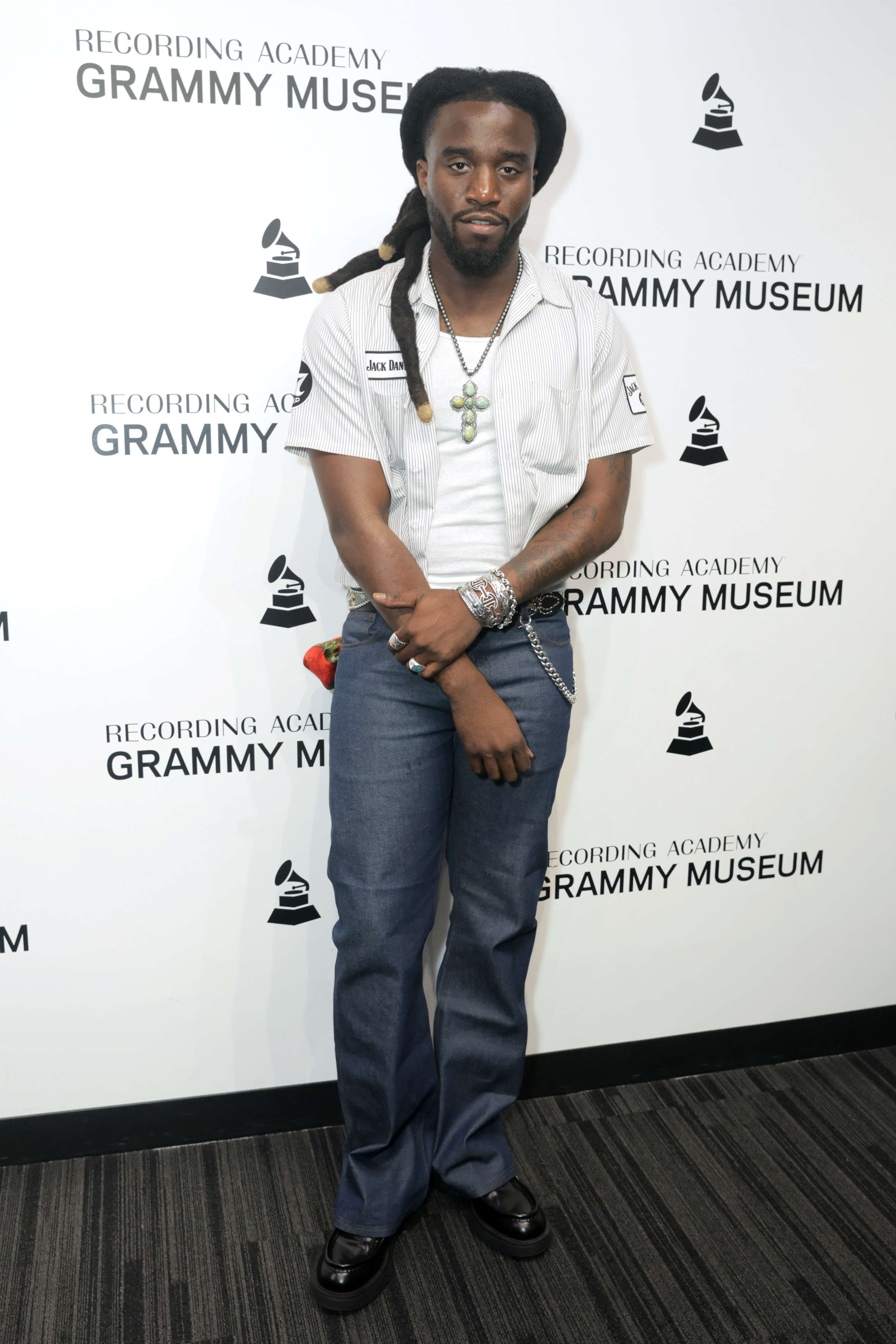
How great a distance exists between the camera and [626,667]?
2.20 meters

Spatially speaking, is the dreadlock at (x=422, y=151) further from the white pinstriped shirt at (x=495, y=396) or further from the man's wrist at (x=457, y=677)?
the man's wrist at (x=457, y=677)

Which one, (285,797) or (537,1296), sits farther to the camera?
(285,797)

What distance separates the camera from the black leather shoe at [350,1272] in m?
1.72

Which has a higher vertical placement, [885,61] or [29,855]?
[885,61]

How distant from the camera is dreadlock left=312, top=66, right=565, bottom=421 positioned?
5.19ft

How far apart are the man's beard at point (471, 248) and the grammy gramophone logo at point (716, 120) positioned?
613 millimetres

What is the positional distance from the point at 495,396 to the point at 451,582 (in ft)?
1.02

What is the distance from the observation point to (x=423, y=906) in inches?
71.3

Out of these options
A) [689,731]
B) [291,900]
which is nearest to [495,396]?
[689,731]

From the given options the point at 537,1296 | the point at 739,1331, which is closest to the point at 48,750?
the point at 537,1296

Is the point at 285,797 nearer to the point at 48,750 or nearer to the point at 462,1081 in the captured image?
the point at 48,750

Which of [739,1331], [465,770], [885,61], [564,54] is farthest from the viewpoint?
[885,61]

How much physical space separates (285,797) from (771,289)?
1.45m

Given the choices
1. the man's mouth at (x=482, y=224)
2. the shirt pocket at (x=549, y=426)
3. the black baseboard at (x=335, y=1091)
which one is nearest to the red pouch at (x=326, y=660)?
the shirt pocket at (x=549, y=426)
